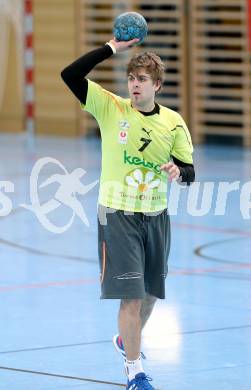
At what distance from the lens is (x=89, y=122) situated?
2125 centimetres

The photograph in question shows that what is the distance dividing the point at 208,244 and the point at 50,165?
6255 mm

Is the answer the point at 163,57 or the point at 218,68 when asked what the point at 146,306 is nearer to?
the point at 218,68

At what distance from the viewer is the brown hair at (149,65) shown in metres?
→ 6.51

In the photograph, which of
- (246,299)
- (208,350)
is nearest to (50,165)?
(246,299)

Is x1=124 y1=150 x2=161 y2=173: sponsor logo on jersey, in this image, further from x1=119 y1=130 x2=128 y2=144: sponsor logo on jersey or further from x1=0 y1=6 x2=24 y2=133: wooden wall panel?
x1=0 y1=6 x2=24 y2=133: wooden wall panel

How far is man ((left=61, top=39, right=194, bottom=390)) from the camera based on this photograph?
6.43 metres

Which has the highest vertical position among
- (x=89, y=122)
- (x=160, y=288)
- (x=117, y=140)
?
(x=117, y=140)

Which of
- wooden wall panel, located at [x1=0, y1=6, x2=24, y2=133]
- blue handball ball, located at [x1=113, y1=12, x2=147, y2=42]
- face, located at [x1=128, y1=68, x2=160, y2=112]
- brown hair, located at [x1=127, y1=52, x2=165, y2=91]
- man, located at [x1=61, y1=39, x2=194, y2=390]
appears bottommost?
wooden wall panel, located at [x1=0, y1=6, x2=24, y2=133]

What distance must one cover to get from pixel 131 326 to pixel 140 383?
31 cm

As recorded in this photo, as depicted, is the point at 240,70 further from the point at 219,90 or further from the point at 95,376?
the point at 95,376

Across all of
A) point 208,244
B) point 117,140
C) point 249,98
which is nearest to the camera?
point 117,140

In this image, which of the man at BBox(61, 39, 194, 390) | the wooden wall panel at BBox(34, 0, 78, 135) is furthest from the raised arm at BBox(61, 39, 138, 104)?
the wooden wall panel at BBox(34, 0, 78, 135)

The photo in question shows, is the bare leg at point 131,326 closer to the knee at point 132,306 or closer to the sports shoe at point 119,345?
the knee at point 132,306

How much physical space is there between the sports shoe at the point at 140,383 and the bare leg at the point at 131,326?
112 mm
